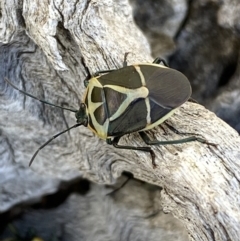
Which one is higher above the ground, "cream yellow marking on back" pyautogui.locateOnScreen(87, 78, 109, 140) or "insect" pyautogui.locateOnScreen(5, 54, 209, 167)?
"insect" pyautogui.locateOnScreen(5, 54, 209, 167)

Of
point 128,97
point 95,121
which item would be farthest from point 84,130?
point 128,97

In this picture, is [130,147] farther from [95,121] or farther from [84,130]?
[84,130]

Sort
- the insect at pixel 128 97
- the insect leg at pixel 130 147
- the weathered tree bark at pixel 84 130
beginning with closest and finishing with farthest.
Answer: the weathered tree bark at pixel 84 130 < the insect leg at pixel 130 147 < the insect at pixel 128 97

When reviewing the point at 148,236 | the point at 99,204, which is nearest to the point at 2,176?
the point at 99,204

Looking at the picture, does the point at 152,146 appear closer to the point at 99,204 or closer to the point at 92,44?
the point at 92,44

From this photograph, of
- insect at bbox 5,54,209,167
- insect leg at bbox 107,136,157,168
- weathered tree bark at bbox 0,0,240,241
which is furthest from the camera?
insect at bbox 5,54,209,167
